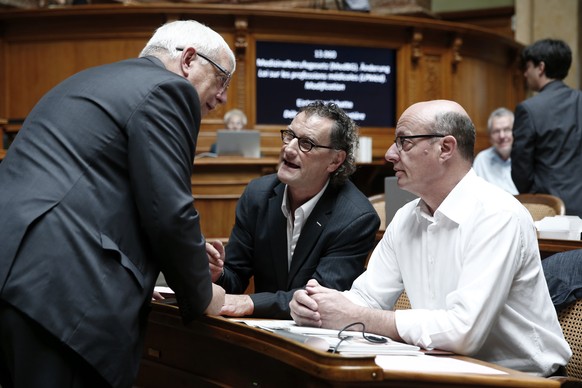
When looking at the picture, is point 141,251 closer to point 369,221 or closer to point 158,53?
point 158,53

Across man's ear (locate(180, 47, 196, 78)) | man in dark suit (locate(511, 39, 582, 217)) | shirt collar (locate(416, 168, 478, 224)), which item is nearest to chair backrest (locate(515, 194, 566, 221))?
man in dark suit (locate(511, 39, 582, 217))

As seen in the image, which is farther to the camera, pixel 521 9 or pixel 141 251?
pixel 521 9

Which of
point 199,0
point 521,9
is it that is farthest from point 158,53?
point 521,9

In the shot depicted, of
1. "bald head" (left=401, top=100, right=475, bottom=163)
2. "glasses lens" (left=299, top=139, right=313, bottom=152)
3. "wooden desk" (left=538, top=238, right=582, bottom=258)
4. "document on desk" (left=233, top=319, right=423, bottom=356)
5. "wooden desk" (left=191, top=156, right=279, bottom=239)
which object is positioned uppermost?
"bald head" (left=401, top=100, right=475, bottom=163)

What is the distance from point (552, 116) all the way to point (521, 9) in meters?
6.43

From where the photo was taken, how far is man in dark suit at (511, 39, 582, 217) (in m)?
4.83

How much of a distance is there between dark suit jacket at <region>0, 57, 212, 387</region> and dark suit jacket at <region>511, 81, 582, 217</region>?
3.27 metres

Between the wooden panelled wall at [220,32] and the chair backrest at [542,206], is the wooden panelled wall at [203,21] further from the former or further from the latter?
the chair backrest at [542,206]

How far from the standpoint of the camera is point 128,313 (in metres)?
1.87

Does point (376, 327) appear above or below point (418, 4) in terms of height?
below

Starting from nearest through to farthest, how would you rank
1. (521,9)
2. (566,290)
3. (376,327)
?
1. (376,327)
2. (566,290)
3. (521,9)

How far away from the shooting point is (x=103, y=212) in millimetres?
1876

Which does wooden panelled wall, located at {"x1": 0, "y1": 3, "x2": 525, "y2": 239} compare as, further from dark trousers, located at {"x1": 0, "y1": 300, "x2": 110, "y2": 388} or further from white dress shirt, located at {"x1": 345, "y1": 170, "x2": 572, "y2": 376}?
dark trousers, located at {"x1": 0, "y1": 300, "x2": 110, "y2": 388}

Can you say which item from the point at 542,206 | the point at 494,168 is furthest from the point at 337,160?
the point at 494,168
